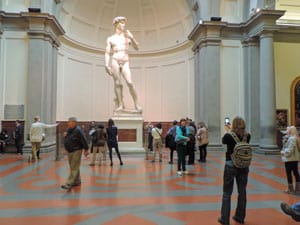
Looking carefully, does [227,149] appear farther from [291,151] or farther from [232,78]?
[232,78]

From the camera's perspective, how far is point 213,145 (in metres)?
13.9

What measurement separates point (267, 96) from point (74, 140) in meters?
9.94

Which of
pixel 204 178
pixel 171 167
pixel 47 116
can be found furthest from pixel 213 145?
pixel 47 116

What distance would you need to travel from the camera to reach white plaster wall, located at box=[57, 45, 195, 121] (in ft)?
57.3

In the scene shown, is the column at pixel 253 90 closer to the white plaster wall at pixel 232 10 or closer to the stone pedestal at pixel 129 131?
the white plaster wall at pixel 232 10

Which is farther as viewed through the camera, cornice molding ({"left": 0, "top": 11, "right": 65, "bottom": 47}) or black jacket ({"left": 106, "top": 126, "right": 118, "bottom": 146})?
cornice molding ({"left": 0, "top": 11, "right": 65, "bottom": 47})

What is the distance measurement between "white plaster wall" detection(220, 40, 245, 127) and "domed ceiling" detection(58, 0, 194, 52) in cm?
394

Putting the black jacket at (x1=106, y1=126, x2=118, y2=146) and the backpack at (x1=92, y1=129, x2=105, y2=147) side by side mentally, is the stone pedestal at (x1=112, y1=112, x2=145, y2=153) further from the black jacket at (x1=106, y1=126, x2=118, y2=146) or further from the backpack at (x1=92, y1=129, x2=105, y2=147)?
the black jacket at (x1=106, y1=126, x2=118, y2=146)

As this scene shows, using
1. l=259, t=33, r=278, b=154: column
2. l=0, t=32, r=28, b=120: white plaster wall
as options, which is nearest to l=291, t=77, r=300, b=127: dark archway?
l=259, t=33, r=278, b=154: column

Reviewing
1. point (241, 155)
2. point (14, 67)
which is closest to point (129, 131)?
point (14, 67)

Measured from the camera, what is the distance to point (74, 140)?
231 inches

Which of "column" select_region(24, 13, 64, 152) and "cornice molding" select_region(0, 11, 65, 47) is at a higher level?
"cornice molding" select_region(0, 11, 65, 47)

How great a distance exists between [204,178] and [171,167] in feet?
5.73

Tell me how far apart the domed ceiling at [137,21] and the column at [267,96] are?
6055 mm
